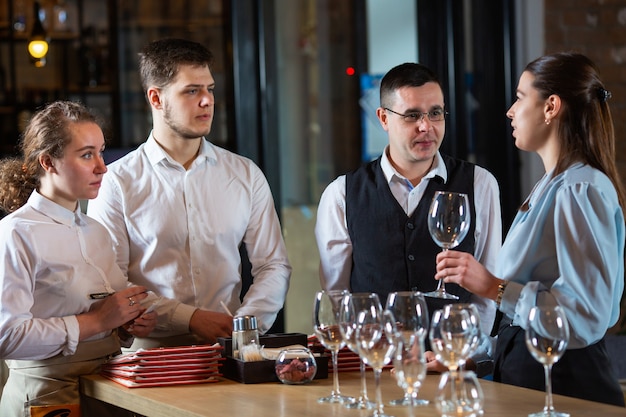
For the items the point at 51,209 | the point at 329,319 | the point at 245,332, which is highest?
the point at 51,209

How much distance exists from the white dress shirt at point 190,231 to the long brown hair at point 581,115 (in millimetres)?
1154

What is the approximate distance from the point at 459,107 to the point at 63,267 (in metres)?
3.07

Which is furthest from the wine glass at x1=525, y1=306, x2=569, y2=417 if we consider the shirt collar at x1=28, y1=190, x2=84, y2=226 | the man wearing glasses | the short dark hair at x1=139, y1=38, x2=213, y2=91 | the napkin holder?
the short dark hair at x1=139, y1=38, x2=213, y2=91

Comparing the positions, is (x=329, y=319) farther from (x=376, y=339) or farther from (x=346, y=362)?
(x=346, y=362)

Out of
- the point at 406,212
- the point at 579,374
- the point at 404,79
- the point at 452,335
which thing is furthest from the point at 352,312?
the point at 404,79

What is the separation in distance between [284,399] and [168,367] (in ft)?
1.31

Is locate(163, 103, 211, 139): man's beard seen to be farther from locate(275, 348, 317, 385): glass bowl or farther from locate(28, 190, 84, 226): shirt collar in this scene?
locate(275, 348, 317, 385): glass bowl

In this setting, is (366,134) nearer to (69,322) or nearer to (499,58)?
(499,58)

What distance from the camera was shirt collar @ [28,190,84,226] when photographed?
9.28 ft

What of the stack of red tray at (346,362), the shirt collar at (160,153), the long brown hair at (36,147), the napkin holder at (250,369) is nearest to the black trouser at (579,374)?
the stack of red tray at (346,362)

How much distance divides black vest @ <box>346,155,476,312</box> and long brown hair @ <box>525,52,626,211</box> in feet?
2.32

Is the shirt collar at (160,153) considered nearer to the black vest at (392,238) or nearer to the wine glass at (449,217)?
the black vest at (392,238)

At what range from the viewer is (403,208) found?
325 cm

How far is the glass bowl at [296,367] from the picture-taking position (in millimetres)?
2543
